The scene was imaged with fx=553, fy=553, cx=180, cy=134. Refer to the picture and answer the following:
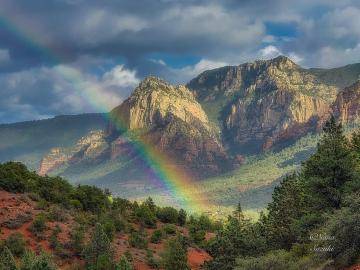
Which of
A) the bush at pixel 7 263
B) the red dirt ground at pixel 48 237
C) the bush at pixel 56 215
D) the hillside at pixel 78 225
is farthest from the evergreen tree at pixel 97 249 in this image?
the bush at pixel 56 215

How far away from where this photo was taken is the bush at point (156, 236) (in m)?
96.3

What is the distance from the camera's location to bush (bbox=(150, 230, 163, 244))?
96.3 metres

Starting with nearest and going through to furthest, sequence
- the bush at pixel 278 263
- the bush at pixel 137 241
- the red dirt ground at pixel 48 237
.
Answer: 1. the bush at pixel 278 263
2. the red dirt ground at pixel 48 237
3. the bush at pixel 137 241

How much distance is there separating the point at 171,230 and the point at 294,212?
36.0 m

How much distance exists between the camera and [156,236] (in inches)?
3821

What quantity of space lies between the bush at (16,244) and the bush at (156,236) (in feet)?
83.6

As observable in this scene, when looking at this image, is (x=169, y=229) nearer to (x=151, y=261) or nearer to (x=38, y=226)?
(x=151, y=261)

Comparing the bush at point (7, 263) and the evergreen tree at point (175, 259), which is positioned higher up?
the bush at point (7, 263)

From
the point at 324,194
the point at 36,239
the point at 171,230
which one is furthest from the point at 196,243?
the point at 324,194

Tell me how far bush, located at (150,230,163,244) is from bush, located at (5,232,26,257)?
2548 cm

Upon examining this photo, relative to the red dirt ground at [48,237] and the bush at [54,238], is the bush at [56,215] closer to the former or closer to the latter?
the red dirt ground at [48,237]

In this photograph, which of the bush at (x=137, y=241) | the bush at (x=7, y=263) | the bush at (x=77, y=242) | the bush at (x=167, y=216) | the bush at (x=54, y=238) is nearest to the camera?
the bush at (x=7, y=263)

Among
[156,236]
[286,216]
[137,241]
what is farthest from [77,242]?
[286,216]

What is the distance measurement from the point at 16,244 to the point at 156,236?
28038 millimetres
